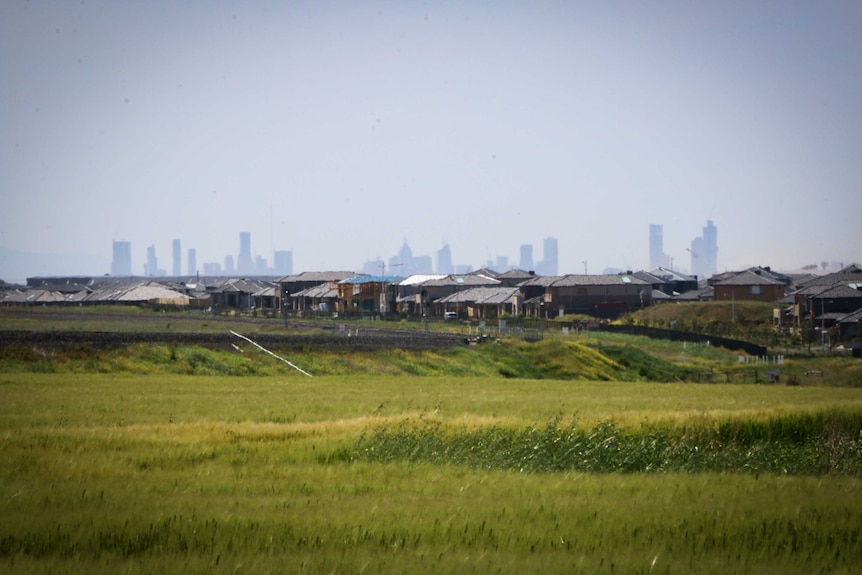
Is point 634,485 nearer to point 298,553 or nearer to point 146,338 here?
point 298,553

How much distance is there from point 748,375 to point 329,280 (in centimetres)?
10257

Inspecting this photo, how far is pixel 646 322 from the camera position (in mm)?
107188

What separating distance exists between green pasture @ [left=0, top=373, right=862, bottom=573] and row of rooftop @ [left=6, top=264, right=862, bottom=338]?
76.3 metres

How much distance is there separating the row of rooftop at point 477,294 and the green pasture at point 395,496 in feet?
250

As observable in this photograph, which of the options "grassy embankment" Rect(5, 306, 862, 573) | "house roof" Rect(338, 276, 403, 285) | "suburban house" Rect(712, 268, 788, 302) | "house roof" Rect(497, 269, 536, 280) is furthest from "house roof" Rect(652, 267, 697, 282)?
"grassy embankment" Rect(5, 306, 862, 573)

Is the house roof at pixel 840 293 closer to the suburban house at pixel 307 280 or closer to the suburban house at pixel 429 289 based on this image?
the suburban house at pixel 429 289

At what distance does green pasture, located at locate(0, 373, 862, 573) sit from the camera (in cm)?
1238

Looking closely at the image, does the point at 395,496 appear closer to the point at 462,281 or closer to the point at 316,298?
the point at 316,298

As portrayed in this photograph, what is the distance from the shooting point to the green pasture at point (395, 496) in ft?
40.6

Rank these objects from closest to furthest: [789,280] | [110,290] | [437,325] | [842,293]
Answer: [842,293]
[437,325]
[789,280]
[110,290]

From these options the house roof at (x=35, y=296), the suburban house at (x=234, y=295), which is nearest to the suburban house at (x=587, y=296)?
the suburban house at (x=234, y=295)

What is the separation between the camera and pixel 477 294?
420ft

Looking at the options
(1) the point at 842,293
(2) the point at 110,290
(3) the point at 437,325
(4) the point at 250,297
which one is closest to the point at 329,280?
(4) the point at 250,297

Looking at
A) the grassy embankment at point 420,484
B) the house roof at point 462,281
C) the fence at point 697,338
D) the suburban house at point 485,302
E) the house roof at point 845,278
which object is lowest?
the fence at point 697,338
